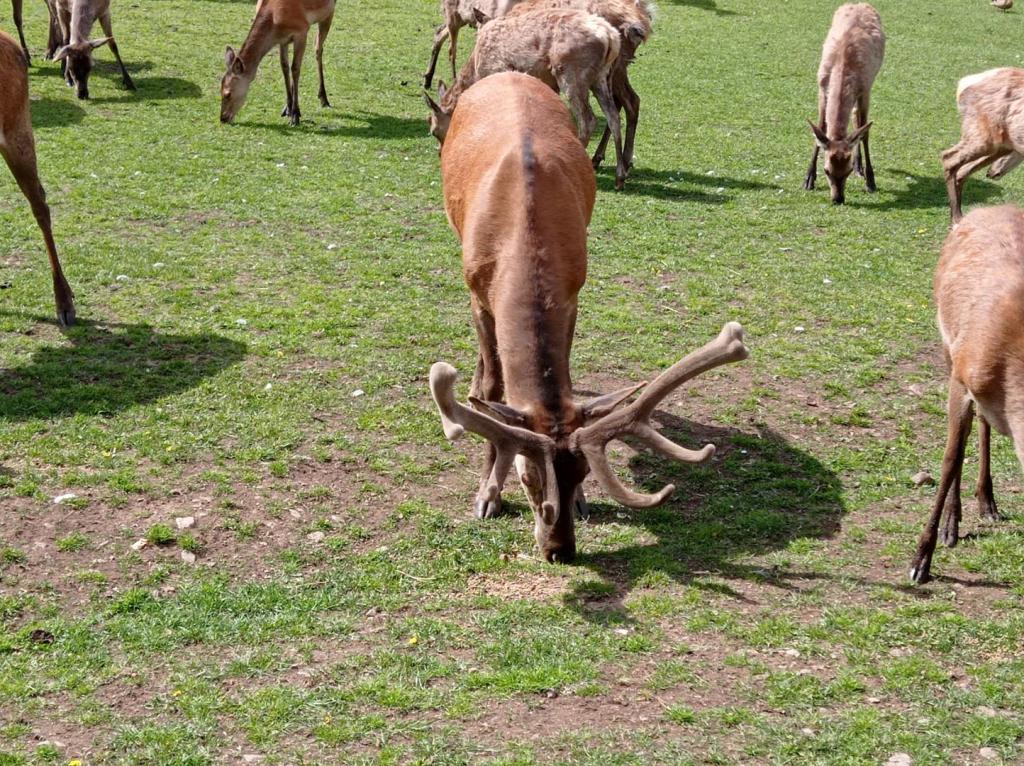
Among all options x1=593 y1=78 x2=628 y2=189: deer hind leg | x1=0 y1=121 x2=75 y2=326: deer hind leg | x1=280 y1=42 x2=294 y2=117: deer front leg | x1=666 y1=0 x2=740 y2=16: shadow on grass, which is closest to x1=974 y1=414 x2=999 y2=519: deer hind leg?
x1=0 y1=121 x2=75 y2=326: deer hind leg

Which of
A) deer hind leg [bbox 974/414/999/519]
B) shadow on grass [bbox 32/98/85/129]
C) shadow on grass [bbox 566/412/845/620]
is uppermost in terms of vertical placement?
shadow on grass [bbox 32/98/85/129]

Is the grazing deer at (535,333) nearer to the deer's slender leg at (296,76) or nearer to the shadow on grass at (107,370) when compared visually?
the shadow on grass at (107,370)

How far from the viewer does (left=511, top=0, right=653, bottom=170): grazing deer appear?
13.3 m

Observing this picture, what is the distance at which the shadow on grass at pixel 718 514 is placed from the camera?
19.4 ft

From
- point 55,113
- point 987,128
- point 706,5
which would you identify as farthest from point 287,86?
point 706,5

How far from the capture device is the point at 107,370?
7984 millimetres

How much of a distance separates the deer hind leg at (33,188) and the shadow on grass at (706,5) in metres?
17.1

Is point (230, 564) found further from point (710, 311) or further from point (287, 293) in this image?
point (710, 311)

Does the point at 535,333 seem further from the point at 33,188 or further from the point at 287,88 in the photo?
the point at 287,88

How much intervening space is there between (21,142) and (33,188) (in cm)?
32

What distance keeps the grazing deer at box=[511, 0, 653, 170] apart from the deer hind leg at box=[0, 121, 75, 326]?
629 centimetres

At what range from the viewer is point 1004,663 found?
5215 mm

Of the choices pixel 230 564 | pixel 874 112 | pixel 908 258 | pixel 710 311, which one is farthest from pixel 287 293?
pixel 874 112

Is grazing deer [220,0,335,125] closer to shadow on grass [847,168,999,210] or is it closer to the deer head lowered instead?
shadow on grass [847,168,999,210]
